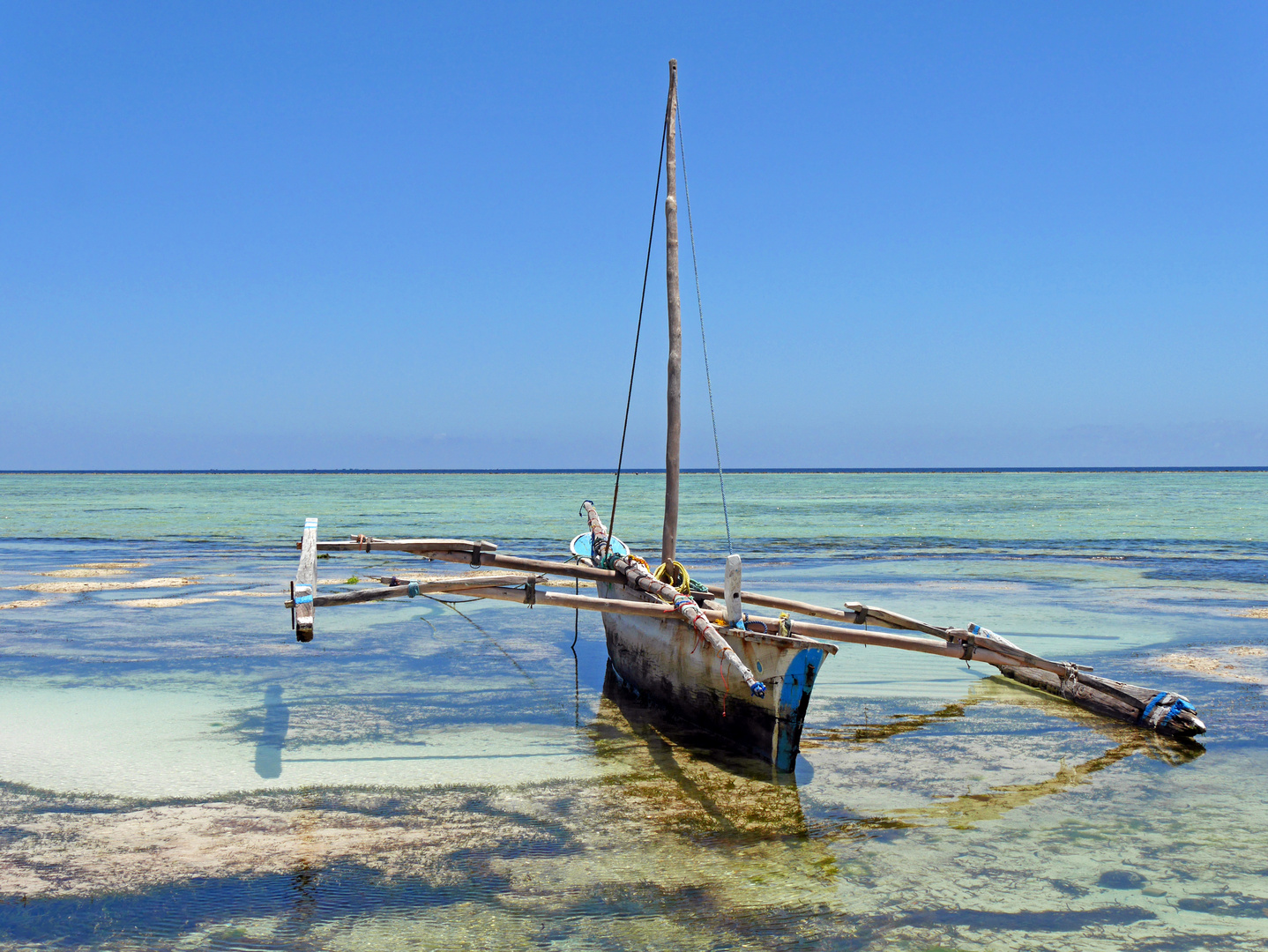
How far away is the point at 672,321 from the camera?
39.2 feet

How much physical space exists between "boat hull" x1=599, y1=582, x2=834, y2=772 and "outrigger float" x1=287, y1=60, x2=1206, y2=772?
0.4 inches

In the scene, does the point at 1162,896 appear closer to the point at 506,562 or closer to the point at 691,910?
the point at 691,910

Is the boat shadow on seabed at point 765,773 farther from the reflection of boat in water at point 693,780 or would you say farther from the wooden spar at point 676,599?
the wooden spar at point 676,599

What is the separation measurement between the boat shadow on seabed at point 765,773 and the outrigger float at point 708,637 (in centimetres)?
17

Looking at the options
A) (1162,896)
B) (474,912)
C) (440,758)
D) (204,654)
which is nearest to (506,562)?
(440,758)

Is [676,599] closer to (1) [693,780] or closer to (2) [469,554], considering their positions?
(1) [693,780]

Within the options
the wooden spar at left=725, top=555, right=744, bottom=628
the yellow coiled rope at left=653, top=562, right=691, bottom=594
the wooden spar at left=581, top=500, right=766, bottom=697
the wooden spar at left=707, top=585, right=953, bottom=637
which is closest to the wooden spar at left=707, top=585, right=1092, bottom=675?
the wooden spar at left=707, top=585, right=953, bottom=637

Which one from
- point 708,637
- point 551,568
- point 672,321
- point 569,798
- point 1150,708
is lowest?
point 569,798

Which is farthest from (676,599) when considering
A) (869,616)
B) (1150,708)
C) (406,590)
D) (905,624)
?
(1150,708)

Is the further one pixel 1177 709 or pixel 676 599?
pixel 676 599

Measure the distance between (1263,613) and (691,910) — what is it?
15071 mm

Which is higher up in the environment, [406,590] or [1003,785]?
[406,590]

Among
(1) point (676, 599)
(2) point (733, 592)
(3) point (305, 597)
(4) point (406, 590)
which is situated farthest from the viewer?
(1) point (676, 599)

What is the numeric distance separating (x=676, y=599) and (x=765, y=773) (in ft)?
6.15
